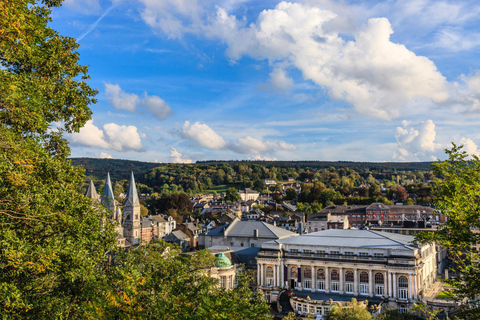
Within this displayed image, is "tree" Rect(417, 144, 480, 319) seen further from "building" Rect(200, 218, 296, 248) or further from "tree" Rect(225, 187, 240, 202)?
"tree" Rect(225, 187, 240, 202)

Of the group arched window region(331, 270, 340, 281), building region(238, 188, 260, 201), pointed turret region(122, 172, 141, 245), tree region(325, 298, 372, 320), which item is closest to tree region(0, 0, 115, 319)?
tree region(325, 298, 372, 320)

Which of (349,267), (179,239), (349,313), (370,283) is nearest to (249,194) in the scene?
(179,239)

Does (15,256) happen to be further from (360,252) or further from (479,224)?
(360,252)

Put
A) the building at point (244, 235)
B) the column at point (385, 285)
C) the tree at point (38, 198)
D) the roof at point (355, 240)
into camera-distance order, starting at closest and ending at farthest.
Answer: the tree at point (38, 198), the column at point (385, 285), the roof at point (355, 240), the building at point (244, 235)

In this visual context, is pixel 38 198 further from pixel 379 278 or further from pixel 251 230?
pixel 251 230

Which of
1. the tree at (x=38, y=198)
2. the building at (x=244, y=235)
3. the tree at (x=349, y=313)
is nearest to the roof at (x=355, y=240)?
the building at (x=244, y=235)

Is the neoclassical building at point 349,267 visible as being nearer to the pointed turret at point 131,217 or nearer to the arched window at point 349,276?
the arched window at point 349,276

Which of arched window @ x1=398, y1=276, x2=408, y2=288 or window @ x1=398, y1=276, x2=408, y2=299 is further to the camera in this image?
arched window @ x1=398, y1=276, x2=408, y2=288
